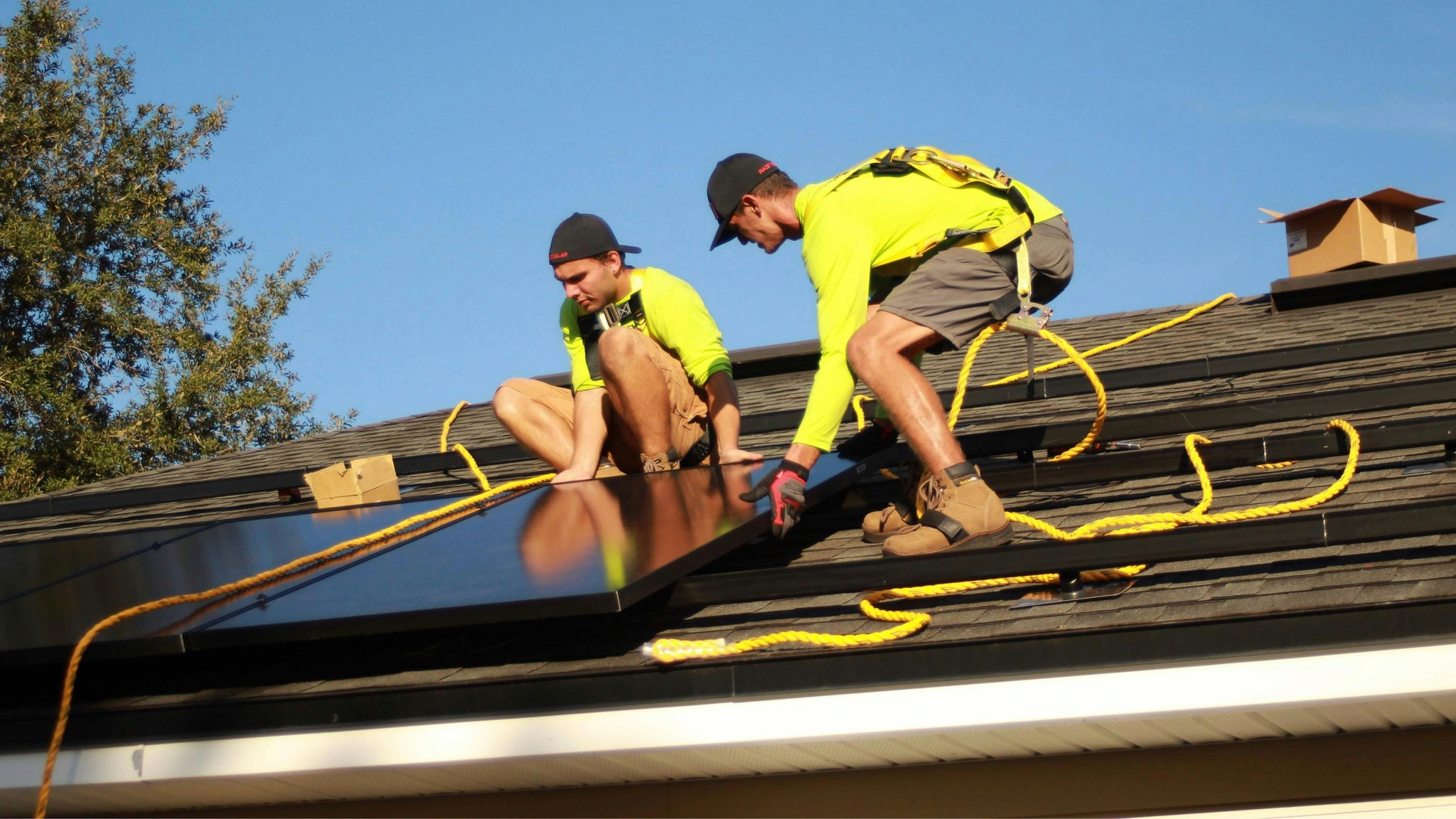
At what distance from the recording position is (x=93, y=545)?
4.73m

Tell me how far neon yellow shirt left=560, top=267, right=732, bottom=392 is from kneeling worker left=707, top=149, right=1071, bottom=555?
796mm

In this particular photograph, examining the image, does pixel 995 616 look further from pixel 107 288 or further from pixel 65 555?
pixel 107 288

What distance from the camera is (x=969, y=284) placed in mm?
3594

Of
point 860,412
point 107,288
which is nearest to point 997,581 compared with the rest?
point 860,412

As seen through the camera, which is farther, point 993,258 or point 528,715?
point 993,258

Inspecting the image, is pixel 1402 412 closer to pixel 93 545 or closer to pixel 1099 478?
pixel 1099 478

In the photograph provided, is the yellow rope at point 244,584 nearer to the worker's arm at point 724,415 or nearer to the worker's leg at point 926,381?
the worker's arm at point 724,415

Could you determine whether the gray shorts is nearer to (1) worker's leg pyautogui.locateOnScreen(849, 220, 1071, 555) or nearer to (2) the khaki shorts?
(1) worker's leg pyautogui.locateOnScreen(849, 220, 1071, 555)

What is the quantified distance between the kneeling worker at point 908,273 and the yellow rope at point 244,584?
1.31 metres

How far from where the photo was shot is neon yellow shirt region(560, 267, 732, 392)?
468 centimetres

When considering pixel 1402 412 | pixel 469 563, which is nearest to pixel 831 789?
pixel 469 563

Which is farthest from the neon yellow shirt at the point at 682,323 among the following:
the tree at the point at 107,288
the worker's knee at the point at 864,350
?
the tree at the point at 107,288

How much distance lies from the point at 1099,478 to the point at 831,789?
63.0 inches

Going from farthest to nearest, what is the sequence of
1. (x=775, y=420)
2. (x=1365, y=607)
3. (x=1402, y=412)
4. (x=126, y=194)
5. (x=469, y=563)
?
(x=126, y=194) → (x=775, y=420) → (x=1402, y=412) → (x=469, y=563) → (x=1365, y=607)
